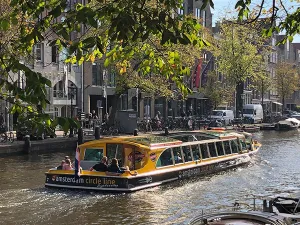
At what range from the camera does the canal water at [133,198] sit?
14.5m

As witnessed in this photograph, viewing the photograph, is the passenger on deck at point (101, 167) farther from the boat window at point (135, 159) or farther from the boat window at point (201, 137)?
the boat window at point (201, 137)

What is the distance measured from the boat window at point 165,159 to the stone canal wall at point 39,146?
38.3ft

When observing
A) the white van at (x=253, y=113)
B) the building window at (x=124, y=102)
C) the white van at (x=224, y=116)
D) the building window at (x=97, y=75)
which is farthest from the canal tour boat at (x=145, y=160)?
the white van at (x=253, y=113)

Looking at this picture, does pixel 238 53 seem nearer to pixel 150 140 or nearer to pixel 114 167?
pixel 150 140

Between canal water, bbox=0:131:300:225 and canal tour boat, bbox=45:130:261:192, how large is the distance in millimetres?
371

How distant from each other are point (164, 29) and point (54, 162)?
21916 mm

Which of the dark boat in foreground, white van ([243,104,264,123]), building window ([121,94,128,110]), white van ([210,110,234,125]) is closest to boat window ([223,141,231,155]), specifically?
the dark boat in foreground

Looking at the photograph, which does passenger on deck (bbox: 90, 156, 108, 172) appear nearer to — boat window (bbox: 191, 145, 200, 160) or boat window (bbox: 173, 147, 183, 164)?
boat window (bbox: 173, 147, 183, 164)

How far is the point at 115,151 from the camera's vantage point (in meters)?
20.0

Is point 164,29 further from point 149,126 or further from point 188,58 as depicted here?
point 149,126

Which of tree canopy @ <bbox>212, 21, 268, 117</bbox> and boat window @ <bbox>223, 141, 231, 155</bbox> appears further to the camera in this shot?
tree canopy @ <bbox>212, 21, 268, 117</bbox>

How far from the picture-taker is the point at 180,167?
20.9 m

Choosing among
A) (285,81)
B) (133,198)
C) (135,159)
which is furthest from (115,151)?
(285,81)

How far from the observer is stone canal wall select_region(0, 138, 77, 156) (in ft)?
93.7
